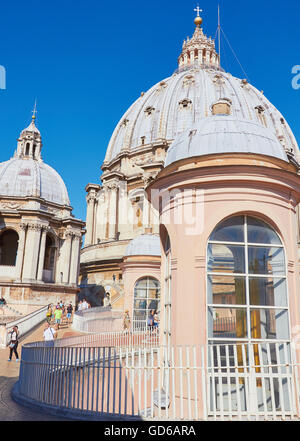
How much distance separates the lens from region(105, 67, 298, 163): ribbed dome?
51188 millimetres

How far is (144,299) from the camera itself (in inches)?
882

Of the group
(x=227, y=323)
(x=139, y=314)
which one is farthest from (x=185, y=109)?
(x=227, y=323)

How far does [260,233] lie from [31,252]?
24.8m

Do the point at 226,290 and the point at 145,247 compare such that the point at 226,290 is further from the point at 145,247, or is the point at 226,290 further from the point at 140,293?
the point at 145,247

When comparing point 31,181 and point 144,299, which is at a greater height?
point 31,181

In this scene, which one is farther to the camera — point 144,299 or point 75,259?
point 75,259

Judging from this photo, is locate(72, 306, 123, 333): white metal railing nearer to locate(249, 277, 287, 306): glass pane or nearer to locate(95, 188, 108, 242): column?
locate(249, 277, 287, 306): glass pane

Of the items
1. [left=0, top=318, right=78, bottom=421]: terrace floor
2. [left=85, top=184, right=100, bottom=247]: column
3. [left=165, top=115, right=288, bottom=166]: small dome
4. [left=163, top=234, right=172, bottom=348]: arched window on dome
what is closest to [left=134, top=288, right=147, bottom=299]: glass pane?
[left=0, top=318, right=78, bottom=421]: terrace floor

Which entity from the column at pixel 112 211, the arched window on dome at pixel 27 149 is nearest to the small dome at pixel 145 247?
the arched window on dome at pixel 27 149

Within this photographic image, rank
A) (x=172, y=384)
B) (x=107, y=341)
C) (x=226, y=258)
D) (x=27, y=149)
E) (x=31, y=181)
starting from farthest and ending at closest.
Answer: (x=27, y=149)
(x=31, y=181)
(x=107, y=341)
(x=226, y=258)
(x=172, y=384)
